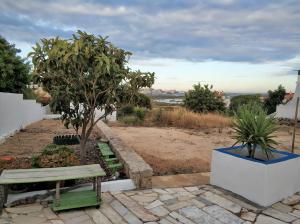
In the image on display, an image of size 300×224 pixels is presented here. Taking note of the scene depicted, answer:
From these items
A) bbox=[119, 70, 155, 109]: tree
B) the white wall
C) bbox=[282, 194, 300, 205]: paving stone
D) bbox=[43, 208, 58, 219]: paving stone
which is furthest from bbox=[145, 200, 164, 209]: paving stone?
the white wall

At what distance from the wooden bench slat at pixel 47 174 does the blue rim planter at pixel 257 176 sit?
80.9 inches

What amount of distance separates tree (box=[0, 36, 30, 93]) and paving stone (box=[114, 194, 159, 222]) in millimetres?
11195

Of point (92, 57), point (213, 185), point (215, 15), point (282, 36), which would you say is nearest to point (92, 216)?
point (213, 185)

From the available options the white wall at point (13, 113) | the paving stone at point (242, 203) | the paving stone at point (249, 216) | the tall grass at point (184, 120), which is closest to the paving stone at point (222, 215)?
the paving stone at point (249, 216)

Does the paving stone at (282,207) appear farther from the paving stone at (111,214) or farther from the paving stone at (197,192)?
the paving stone at (111,214)

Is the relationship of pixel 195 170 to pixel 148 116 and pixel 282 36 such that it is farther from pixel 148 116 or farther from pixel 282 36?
pixel 148 116

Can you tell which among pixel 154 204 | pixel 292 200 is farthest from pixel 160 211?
pixel 292 200

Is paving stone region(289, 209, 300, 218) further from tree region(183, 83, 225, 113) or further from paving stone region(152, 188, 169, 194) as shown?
tree region(183, 83, 225, 113)

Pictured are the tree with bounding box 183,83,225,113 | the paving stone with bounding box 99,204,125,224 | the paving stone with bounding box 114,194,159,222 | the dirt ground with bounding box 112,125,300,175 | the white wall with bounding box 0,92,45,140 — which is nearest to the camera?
the paving stone with bounding box 99,204,125,224

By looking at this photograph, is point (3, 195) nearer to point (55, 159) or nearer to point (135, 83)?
point (55, 159)

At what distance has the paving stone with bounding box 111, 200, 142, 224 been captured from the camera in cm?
344

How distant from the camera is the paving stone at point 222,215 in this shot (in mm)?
3500

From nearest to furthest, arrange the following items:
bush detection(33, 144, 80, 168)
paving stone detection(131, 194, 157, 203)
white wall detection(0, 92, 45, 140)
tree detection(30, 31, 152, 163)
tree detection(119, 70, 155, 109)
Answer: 1. paving stone detection(131, 194, 157, 203)
2. bush detection(33, 144, 80, 168)
3. tree detection(30, 31, 152, 163)
4. tree detection(119, 70, 155, 109)
5. white wall detection(0, 92, 45, 140)

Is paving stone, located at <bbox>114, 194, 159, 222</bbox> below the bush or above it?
below
